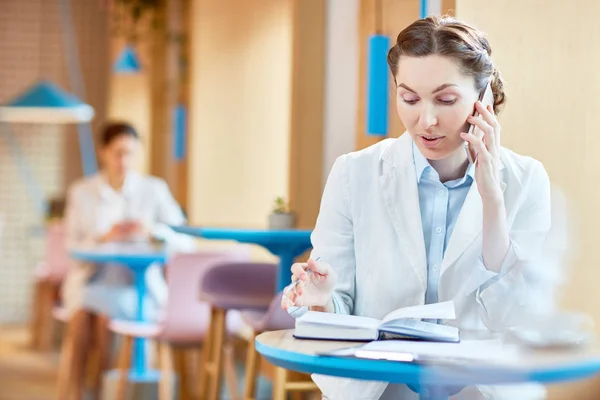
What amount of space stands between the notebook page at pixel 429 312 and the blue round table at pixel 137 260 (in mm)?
3102

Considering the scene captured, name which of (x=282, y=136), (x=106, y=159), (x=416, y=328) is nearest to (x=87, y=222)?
(x=106, y=159)

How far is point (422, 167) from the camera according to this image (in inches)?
84.1

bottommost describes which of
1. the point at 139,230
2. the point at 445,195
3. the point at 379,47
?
the point at 139,230

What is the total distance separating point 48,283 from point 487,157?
660 cm

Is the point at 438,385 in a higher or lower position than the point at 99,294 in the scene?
higher

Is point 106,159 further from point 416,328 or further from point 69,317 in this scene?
point 416,328

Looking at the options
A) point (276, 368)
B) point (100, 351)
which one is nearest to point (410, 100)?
point (276, 368)

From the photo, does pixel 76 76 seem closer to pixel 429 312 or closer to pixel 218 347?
pixel 218 347

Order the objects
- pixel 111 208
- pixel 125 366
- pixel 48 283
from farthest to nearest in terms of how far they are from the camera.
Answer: pixel 48 283 → pixel 111 208 → pixel 125 366

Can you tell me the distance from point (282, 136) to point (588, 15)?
3.63m

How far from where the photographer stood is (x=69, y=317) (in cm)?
559

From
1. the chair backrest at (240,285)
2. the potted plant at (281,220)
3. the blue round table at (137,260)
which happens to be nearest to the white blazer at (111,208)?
the blue round table at (137,260)

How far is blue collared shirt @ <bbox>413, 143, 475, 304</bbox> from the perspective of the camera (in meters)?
2.11

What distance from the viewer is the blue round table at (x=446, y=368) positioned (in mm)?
1492
